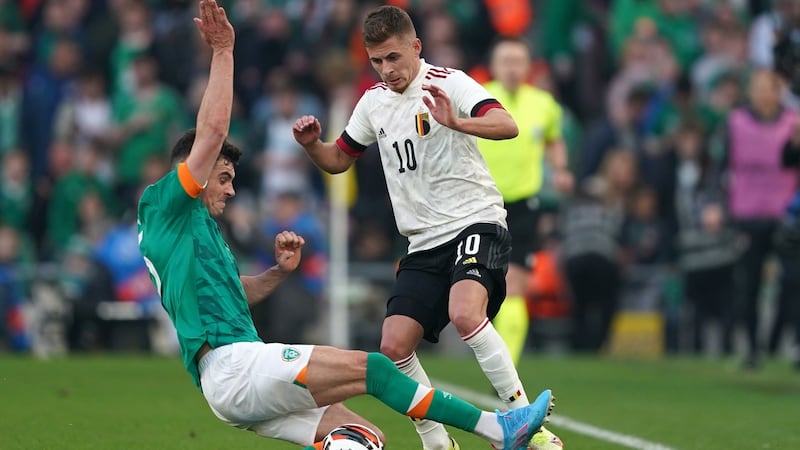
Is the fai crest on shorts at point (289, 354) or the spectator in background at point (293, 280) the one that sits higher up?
the fai crest on shorts at point (289, 354)

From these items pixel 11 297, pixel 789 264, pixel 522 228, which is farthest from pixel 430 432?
pixel 11 297

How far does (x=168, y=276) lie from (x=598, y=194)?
1047 cm

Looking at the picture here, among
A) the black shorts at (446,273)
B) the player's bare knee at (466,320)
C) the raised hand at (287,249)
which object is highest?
the raised hand at (287,249)

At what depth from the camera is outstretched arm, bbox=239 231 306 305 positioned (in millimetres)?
7547

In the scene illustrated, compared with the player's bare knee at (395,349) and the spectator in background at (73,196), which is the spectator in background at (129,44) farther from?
the player's bare knee at (395,349)

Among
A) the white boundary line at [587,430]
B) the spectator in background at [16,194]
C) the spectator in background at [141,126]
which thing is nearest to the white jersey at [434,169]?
the white boundary line at [587,430]

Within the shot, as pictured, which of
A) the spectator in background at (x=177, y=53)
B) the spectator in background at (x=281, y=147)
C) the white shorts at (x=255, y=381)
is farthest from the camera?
the spectator in background at (x=177, y=53)

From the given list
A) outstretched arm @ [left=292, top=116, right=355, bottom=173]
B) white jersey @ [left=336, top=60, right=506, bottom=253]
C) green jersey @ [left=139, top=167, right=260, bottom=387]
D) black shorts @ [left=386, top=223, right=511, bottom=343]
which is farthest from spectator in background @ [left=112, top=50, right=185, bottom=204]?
green jersey @ [left=139, top=167, right=260, bottom=387]

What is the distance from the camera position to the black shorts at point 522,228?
1145cm

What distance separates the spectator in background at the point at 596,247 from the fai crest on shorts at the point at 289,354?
10047 millimetres

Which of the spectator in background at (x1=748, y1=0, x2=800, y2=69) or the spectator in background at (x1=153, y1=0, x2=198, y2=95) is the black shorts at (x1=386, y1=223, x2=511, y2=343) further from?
the spectator in background at (x1=153, y1=0, x2=198, y2=95)

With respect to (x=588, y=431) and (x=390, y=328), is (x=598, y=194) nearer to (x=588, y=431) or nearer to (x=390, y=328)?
(x=588, y=431)

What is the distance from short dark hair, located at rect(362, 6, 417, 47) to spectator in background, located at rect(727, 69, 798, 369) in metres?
7.22

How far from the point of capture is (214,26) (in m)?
6.87
